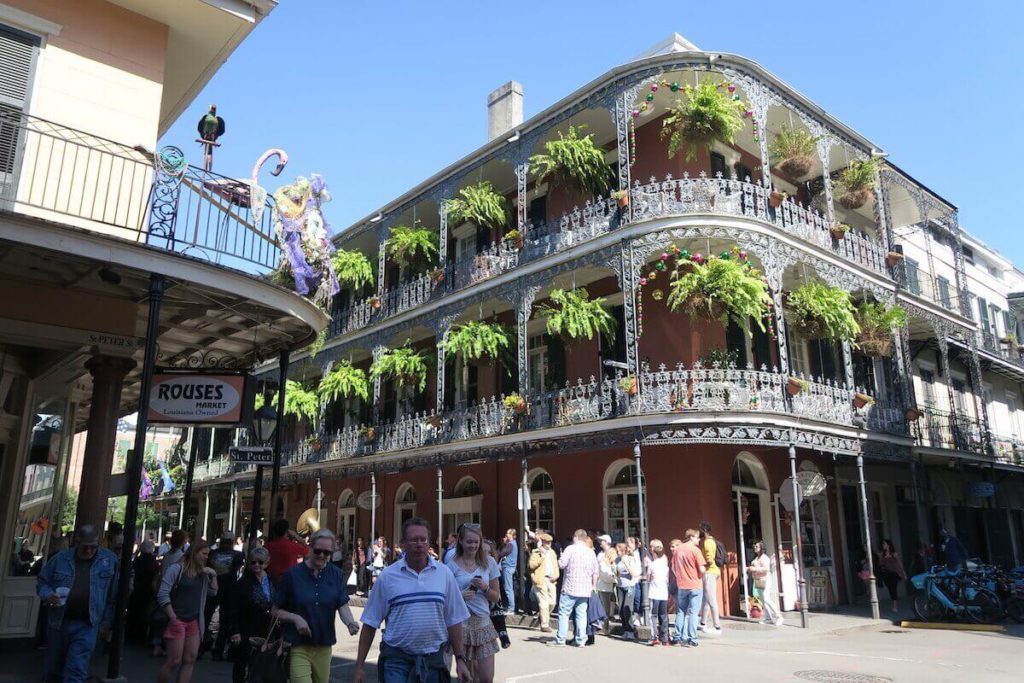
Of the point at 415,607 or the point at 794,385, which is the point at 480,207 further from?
the point at 415,607

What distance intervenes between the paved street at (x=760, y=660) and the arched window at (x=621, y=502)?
11.1 feet

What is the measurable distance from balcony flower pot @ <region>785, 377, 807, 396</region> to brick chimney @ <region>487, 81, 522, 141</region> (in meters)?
12.0

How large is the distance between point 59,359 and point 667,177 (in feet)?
37.5

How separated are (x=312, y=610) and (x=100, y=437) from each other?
605 centimetres

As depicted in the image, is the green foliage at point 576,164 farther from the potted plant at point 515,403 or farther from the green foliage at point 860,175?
the green foliage at point 860,175

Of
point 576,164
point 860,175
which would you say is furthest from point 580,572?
point 860,175

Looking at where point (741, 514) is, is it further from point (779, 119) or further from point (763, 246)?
point (779, 119)

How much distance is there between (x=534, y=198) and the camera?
65.4 ft

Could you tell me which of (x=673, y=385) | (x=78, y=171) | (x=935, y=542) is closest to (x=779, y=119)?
(x=673, y=385)

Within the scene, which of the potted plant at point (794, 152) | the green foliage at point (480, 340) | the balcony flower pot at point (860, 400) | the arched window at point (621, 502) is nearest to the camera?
the balcony flower pot at point (860, 400)

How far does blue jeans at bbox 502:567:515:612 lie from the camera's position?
14.8 meters

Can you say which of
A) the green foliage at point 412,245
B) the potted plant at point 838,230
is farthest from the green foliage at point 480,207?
the potted plant at point 838,230

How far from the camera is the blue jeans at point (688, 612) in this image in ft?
38.0

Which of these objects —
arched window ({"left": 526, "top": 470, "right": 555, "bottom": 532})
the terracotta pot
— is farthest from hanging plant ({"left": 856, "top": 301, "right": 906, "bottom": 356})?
arched window ({"left": 526, "top": 470, "right": 555, "bottom": 532})
